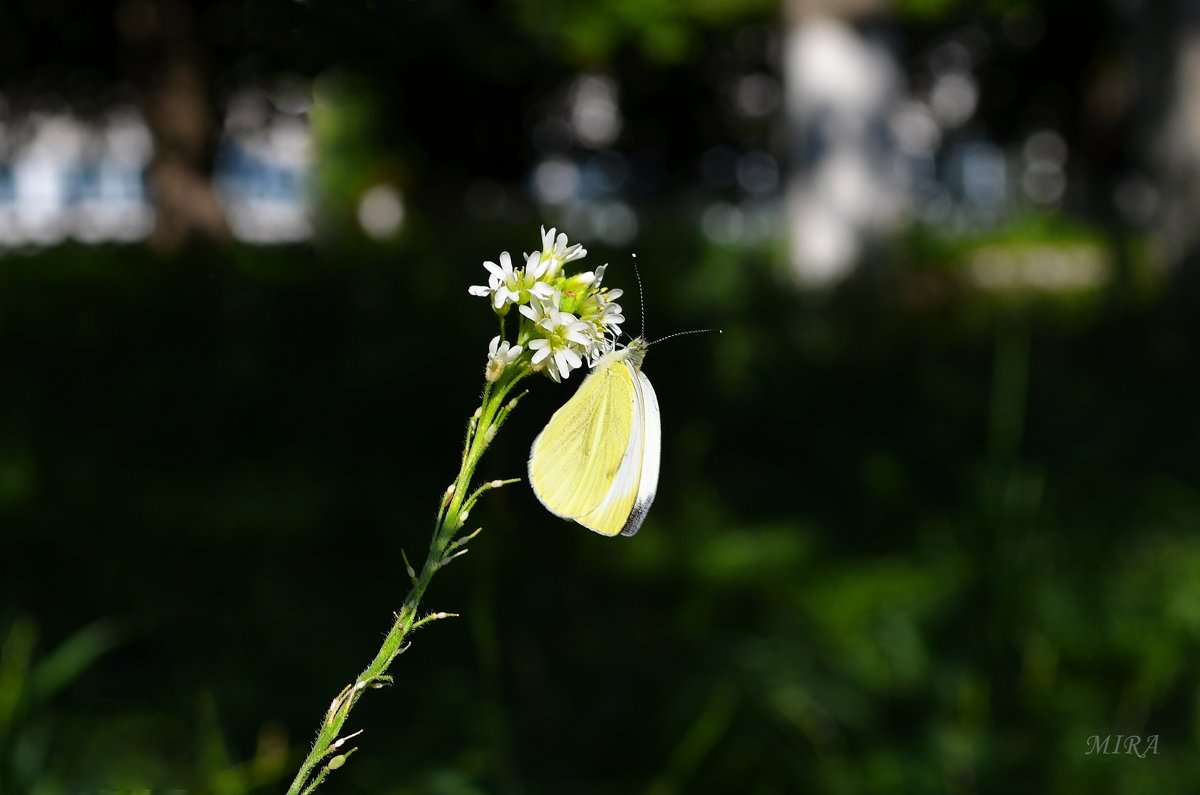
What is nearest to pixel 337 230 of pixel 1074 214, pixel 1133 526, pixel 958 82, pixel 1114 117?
pixel 1133 526

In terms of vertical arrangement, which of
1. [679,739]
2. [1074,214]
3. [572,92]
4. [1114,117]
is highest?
[572,92]

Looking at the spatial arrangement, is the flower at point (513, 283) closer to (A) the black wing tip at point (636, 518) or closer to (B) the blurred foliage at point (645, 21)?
(A) the black wing tip at point (636, 518)

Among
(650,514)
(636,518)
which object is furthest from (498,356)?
(650,514)

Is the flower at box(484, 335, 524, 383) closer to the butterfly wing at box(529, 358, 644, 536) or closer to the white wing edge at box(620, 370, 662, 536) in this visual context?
the butterfly wing at box(529, 358, 644, 536)

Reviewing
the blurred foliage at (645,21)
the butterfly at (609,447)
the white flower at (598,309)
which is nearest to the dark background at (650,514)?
the butterfly at (609,447)

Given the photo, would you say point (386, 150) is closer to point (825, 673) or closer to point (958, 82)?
point (958, 82)

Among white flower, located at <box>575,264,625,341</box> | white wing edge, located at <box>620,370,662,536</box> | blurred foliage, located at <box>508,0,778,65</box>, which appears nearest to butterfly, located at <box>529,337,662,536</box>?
white wing edge, located at <box>620,370,662,536</box>
